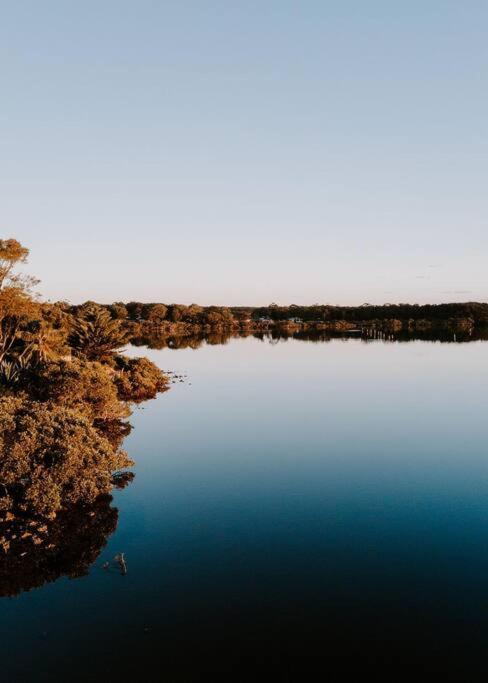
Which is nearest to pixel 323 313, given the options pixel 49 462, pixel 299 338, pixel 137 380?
pixel 299 338

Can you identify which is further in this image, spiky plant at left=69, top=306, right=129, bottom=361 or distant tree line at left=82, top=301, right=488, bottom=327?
distant tree line at left=82, top=301, right=488, bottom=327

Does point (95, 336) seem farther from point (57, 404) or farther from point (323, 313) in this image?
point (323, 313)

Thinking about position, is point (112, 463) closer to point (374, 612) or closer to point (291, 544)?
point (291, 544)

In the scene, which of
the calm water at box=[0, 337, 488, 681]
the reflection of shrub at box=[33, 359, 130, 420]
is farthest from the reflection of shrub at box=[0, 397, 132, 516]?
the reflection of shrub at box=[33, 359, 130, 420]

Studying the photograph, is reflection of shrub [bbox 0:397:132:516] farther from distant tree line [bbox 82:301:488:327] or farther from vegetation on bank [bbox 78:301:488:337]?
distant tree line [bbox 82:301:488:327]

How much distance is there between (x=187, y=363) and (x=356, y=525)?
49092mm

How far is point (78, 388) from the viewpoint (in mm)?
24391

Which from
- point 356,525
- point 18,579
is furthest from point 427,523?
point 18,579

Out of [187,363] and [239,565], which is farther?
[187,363]

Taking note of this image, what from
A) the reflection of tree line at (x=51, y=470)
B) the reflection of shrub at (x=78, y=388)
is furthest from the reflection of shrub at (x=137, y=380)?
the reflection of tree line at (x=51, y=470)

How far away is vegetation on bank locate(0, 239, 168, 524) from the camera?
15250 mm

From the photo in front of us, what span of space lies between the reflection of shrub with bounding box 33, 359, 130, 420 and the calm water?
2864mm

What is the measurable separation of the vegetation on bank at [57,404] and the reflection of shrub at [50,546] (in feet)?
1.23

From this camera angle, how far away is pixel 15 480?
49.5 feet
